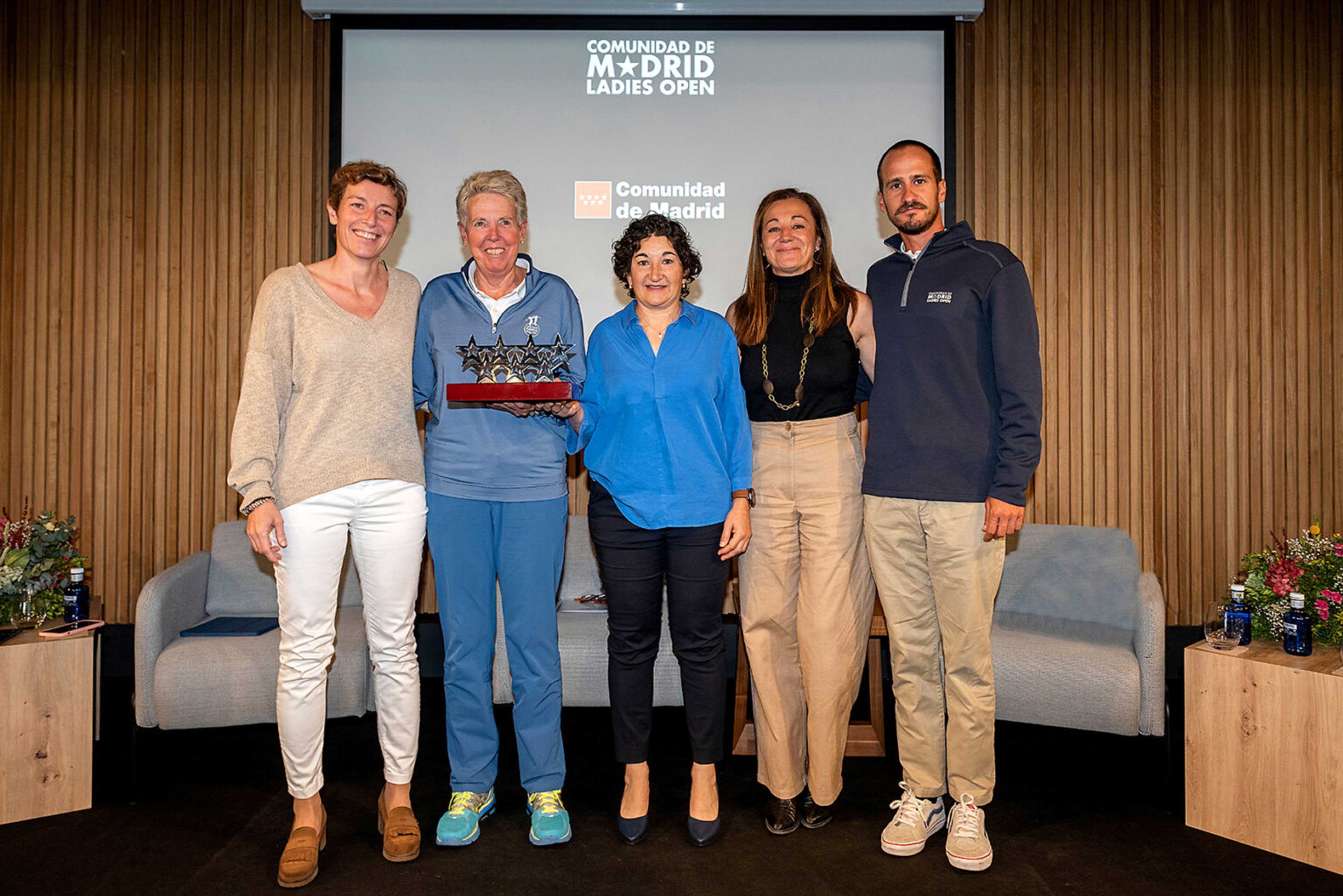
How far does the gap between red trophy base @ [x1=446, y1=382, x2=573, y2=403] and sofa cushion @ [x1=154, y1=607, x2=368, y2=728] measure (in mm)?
1306

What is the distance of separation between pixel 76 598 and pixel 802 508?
8.19 ft

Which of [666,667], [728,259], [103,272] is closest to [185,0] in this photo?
[103,272]

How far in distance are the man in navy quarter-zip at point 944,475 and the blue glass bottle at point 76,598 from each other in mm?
2686

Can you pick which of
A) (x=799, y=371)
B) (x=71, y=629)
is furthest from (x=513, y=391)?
(x=71, y=629)

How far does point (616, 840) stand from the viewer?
2.50 meters

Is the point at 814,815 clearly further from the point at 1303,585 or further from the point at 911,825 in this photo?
the point at 1303,585

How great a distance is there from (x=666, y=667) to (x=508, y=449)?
54.8 inches

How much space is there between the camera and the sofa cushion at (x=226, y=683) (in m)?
2.95

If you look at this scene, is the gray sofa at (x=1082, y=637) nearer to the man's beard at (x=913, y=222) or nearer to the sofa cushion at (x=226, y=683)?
the man's beard at (x=913, y=222)

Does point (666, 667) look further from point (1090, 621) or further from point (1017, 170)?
point (1017, 170)

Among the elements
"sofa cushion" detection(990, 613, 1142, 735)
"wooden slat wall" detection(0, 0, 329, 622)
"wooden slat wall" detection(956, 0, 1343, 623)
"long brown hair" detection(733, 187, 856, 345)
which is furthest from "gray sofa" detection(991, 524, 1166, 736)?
"wooden slat wall" detection(0, 0, 329, 622)

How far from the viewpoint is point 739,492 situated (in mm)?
2436

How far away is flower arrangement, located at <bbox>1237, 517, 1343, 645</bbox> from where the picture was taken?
8.19 ft

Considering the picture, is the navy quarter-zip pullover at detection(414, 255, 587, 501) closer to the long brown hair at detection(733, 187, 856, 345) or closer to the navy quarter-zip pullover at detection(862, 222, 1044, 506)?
the long brown hair at detection(733, 187, 856, 345)
